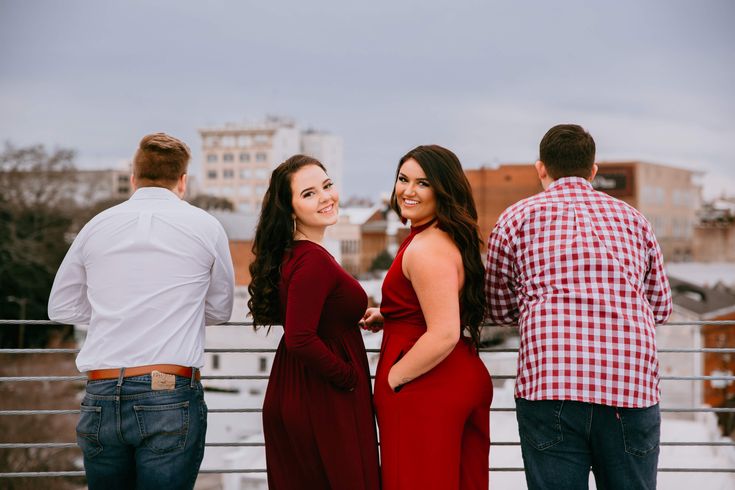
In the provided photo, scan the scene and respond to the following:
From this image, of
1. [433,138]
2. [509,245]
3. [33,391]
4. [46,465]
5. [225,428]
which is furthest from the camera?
[433,138]

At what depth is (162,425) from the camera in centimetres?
235

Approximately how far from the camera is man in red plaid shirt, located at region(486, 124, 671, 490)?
229 cm

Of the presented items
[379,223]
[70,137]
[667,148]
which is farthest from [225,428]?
[667,148]

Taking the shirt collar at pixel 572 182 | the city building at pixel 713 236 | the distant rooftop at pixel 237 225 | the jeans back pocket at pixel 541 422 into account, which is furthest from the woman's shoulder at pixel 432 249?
the city building at pixel 713 236

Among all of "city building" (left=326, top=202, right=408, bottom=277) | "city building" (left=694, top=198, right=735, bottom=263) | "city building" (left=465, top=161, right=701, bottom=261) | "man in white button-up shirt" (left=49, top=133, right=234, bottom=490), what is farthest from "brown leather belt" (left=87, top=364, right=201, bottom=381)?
"city building" (left=694, top=198, right=735, bottom=263)

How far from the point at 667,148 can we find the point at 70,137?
62.5 metres

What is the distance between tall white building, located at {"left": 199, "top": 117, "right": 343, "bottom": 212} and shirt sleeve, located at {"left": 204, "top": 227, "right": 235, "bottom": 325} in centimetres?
8731

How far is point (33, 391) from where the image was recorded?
3084 centimetres

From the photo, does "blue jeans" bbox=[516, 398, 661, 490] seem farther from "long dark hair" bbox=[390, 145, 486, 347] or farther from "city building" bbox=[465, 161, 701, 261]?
"city building" bbox=[465, 161, 701, 261]

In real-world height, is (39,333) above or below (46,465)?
above

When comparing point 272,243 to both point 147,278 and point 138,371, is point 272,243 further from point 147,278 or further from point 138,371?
point 138,371

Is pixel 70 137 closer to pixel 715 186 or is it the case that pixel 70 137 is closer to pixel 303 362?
→ pixel 715 186

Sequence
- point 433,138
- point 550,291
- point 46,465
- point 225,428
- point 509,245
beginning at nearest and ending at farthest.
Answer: point 550,291 < point 509,245 < point 46,465 < point 225,428 < point 433,138

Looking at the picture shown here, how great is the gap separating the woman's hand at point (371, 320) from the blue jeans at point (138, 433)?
0.67 m
